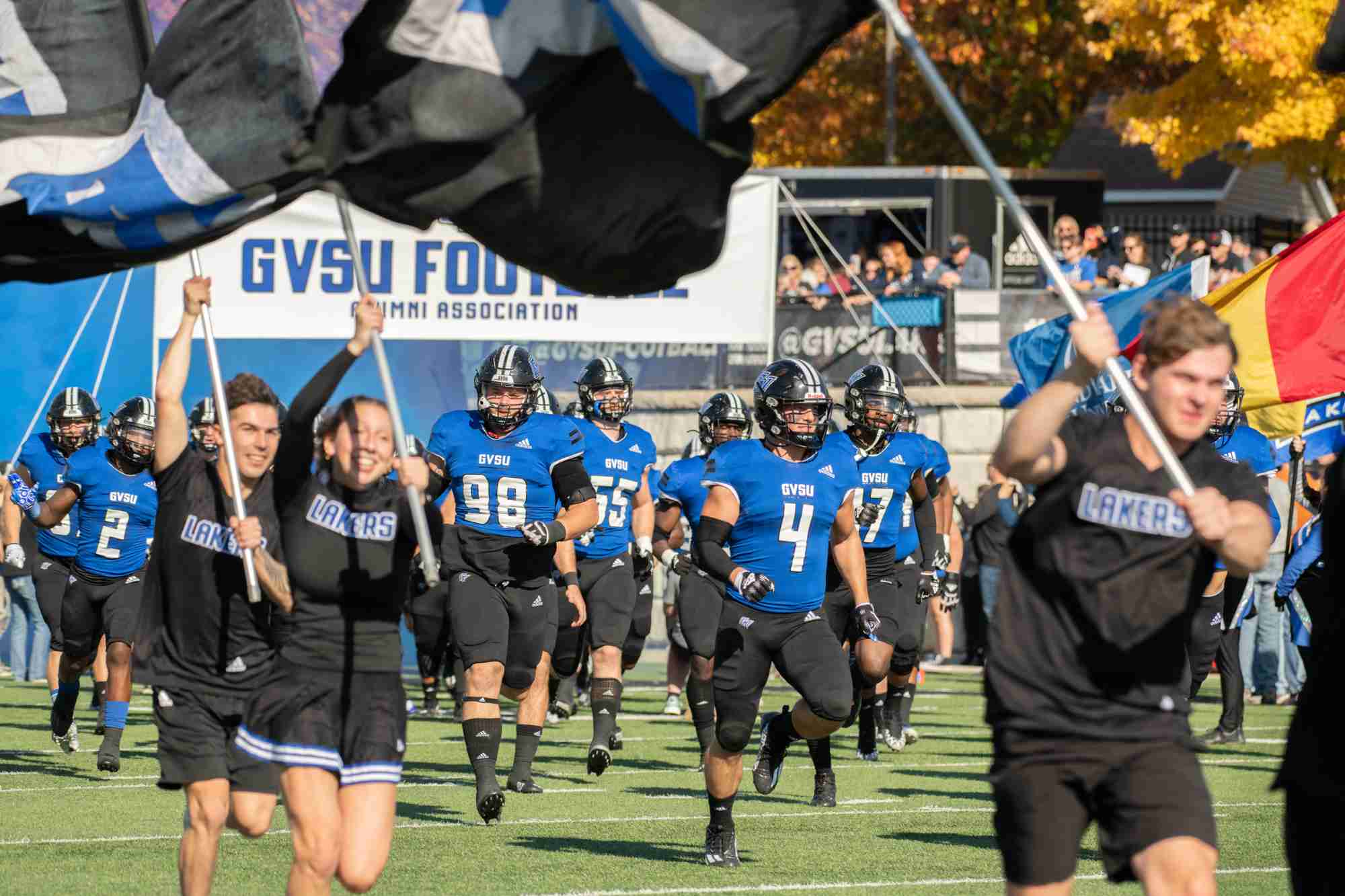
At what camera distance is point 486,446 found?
504 inches

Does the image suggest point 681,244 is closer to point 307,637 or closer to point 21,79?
point 307,637

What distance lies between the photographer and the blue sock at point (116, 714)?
13641 mm

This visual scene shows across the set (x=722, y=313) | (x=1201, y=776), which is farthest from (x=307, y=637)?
(x=722, y=313)

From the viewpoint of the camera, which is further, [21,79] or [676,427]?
[676,427]

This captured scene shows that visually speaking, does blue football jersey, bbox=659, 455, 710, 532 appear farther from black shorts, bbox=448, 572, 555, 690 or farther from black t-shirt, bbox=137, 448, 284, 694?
black t-shirt, bbox=137, 448, 284, 694

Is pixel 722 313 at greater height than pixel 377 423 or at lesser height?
Answer: greater

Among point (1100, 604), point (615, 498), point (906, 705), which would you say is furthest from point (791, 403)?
point (1100, 604)

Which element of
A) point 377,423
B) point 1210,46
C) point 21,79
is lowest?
point 377,423

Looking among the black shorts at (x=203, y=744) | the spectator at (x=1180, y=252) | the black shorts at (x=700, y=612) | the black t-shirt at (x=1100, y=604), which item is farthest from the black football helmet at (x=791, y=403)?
the spectator at (x=1180, y=252)

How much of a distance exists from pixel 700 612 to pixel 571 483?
1136mm

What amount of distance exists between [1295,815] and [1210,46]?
71.7 feet

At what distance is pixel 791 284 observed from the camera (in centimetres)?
2538

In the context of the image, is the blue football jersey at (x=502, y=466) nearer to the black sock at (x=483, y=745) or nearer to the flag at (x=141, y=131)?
the black sock at (x=483, y=745)

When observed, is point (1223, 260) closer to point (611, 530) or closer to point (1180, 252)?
point (1180, 252)
